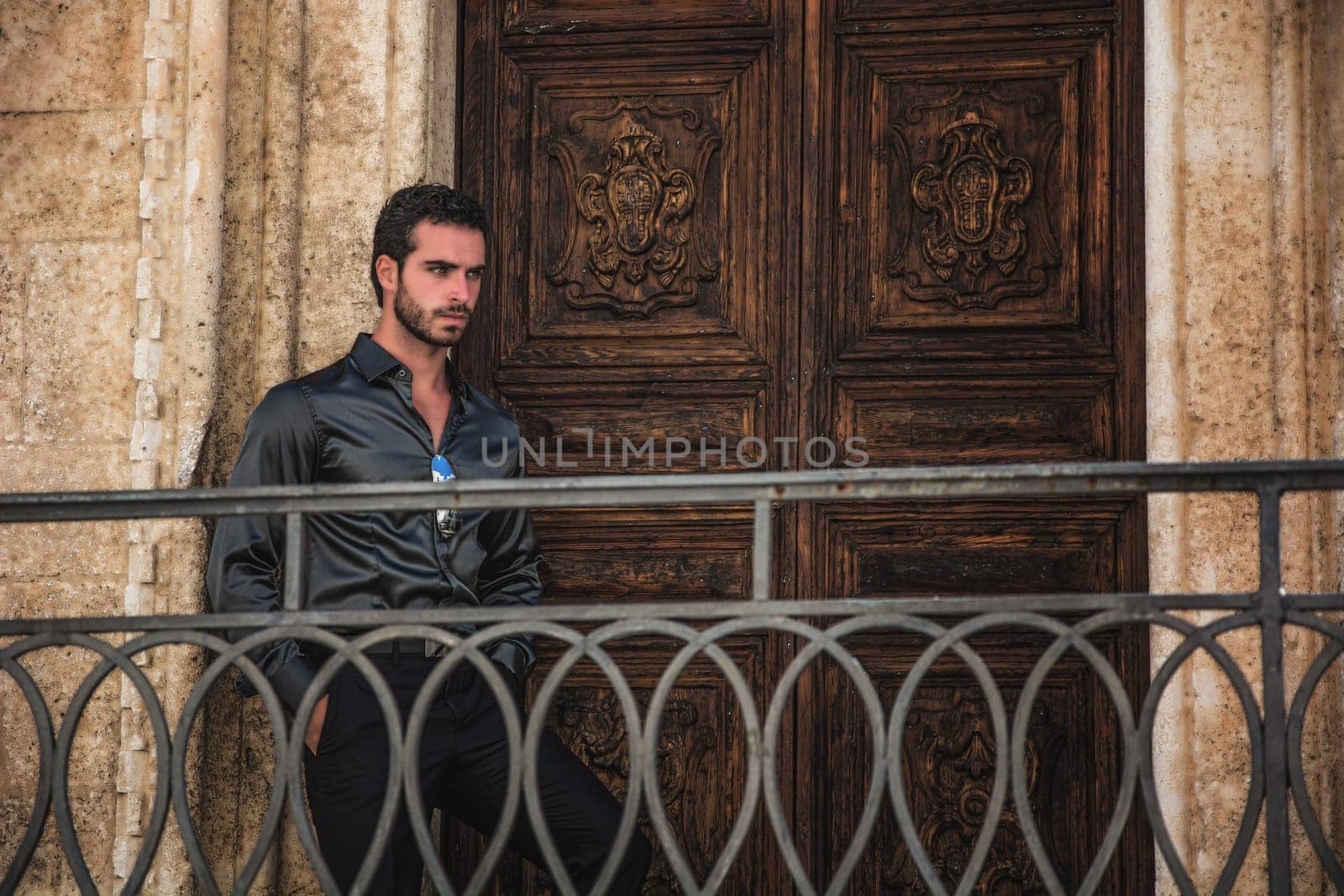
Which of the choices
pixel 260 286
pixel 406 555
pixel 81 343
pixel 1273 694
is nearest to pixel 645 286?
pixel 260 286

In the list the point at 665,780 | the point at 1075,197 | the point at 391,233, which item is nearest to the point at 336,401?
the point at 391,233

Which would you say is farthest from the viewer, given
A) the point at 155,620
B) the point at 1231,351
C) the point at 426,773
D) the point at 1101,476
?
the point at 1231,351

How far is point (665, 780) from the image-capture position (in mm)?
3918

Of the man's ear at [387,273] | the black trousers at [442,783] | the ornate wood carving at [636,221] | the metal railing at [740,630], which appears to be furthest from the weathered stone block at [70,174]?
the black trousers at [442,783]

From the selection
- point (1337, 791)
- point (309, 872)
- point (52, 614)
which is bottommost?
point (309, 872)

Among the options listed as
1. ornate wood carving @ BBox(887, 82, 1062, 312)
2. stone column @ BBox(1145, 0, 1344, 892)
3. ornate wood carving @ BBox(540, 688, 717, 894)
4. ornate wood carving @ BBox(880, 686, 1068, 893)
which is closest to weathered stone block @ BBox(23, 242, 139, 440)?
ornate wood carving @ BBox(540, 688, 717, 894)

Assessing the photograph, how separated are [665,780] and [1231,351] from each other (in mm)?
1852

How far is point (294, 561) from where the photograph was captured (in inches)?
111

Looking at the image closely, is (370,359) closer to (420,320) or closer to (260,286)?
(420,320)

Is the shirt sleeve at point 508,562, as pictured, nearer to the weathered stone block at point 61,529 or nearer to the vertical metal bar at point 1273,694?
the weathered stone block at point 61,529

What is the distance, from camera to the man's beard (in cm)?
342

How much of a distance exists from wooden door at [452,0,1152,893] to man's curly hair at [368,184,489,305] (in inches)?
25.6

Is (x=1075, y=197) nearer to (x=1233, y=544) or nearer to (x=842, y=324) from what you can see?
(x=842, y=324)

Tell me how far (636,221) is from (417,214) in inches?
32.1
